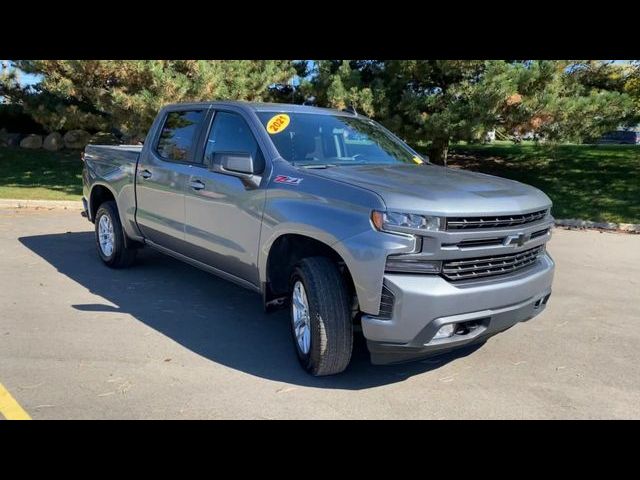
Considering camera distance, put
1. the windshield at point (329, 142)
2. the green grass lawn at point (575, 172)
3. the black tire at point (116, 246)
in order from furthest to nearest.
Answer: the green grass lawn at point (575, 172) → the black tire at point (116, 246) → the windshield at point (329, 142)

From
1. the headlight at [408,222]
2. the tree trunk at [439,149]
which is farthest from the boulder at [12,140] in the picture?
the headlight at [408,222]

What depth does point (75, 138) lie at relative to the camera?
18672 millimetres

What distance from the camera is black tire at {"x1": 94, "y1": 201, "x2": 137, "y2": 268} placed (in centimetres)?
646

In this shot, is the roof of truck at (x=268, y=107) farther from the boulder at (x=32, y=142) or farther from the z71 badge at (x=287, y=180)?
the boulder at (x=32, y=142)

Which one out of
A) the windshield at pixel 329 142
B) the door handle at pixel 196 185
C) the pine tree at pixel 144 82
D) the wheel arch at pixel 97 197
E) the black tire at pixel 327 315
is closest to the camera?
the black tire at pixel 327 315

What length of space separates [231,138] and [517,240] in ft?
8.28

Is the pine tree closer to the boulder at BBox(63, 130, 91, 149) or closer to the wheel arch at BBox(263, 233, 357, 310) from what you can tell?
the boulder at BBox(63, 130, 91, 149)

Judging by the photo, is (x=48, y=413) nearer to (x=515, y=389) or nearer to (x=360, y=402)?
(x=360, y=402)

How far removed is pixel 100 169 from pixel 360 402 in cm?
465

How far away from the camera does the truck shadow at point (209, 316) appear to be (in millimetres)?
4079

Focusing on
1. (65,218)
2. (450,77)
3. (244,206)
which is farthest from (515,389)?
(450,77)

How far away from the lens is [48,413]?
332cm

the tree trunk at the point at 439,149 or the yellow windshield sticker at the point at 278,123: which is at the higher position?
the yellow windshield sticker at the point at 278,123

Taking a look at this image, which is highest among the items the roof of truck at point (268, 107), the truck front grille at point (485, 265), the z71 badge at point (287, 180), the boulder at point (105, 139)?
the roof of truck at point (268, 107)
